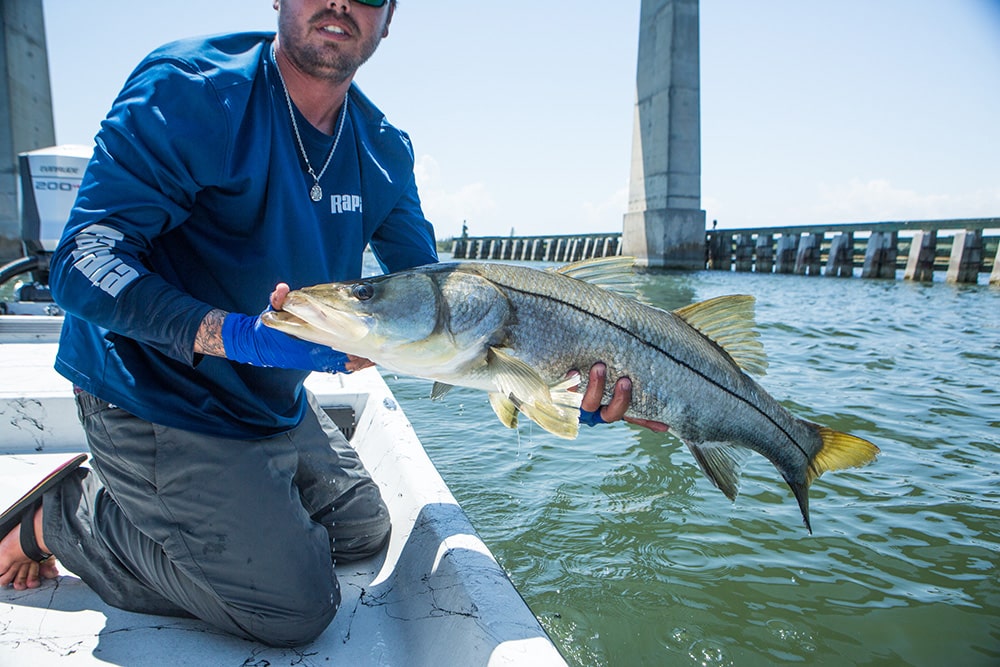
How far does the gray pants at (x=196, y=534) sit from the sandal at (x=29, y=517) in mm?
42

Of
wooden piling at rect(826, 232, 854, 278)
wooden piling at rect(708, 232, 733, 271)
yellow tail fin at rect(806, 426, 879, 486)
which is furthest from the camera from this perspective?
wooden piling at rect(708, 232, 733, 271)

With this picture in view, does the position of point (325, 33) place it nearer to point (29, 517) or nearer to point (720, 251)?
point (29, 517)

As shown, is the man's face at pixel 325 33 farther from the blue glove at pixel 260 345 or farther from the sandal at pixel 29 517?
the sandal at pixel 29 517

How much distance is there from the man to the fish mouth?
0.05 meters

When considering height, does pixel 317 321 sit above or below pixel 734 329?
above

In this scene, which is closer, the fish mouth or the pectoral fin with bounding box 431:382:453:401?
the fish mouth

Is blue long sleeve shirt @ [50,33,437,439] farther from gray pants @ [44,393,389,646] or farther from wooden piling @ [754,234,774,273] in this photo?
wooden piling @ [754,234,774,273]

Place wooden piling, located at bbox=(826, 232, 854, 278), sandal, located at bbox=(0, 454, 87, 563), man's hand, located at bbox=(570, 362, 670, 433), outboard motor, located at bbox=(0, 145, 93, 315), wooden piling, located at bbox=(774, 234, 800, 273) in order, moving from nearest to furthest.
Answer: sandal, located at bbox=(0, 454, 87, 563) → man's hand, located at bbox=(570, 362, 670, 433) → outboard motor, located at bbox=(0, 145, 93, 315) → wooden piling, located at bbox=(826, 232, 854, 278) → wooden piling, located at bbox=(774, 234, 800, 273)

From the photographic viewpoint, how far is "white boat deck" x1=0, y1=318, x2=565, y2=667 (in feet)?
6.44

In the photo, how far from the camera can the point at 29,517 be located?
7.80ft

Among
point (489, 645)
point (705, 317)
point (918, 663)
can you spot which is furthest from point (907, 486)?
point (489, 645)

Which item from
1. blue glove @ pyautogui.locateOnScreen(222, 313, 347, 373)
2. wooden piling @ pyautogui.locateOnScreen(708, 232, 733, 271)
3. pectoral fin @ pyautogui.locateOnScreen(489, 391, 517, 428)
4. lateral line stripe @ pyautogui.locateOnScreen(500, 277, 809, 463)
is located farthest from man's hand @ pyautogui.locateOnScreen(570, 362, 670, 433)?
wooden piling @ pyautogui.locateOnScreen(708, 232, 733, 271)

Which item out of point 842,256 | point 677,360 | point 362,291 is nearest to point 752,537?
point 677,360

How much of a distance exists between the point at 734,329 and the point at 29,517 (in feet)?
9.74
